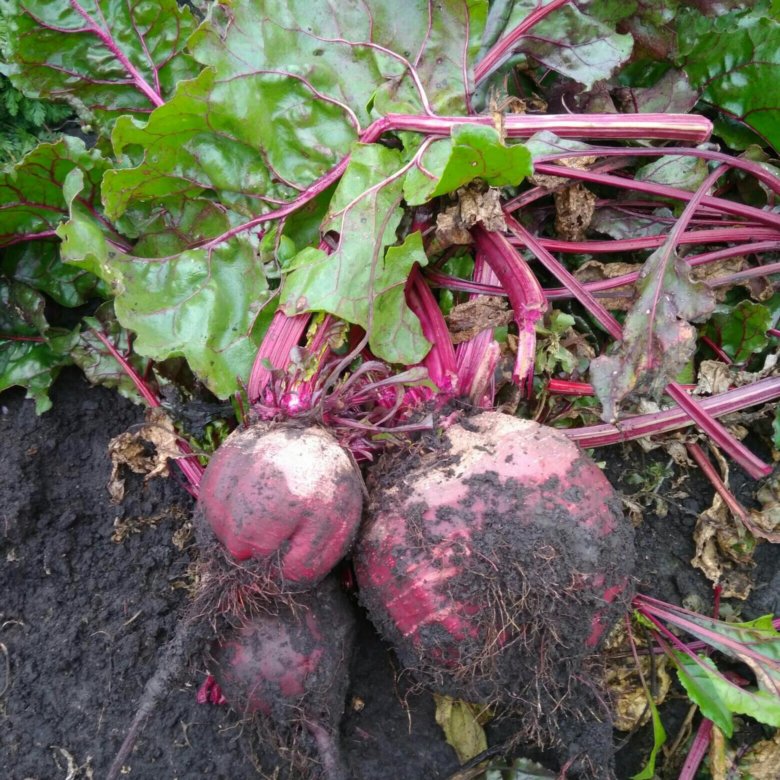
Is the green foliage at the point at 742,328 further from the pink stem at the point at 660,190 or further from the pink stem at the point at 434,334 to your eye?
the pink stem at the point at 434,334

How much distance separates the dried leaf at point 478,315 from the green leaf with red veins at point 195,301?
587mm

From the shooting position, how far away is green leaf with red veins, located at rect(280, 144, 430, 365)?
1.83 m

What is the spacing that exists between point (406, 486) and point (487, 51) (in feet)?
4.63

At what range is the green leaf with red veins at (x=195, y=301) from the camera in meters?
1.94

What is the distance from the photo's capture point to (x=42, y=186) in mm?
2092

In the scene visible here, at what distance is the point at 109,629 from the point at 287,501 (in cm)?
93

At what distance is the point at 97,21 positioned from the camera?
2086mm

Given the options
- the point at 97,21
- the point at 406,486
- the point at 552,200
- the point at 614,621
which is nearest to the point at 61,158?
the point at 97,21

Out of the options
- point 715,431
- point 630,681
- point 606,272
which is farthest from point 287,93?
point 630,681

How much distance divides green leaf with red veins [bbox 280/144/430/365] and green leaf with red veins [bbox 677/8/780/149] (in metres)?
1.15

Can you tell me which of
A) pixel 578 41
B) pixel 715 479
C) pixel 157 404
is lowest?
pixel 715 479

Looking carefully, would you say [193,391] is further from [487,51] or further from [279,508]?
[487,51]

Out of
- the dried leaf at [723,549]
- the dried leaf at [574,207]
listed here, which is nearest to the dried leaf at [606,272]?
the dried leaf at [574,207]

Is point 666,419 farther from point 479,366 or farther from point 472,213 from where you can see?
point 472,213
